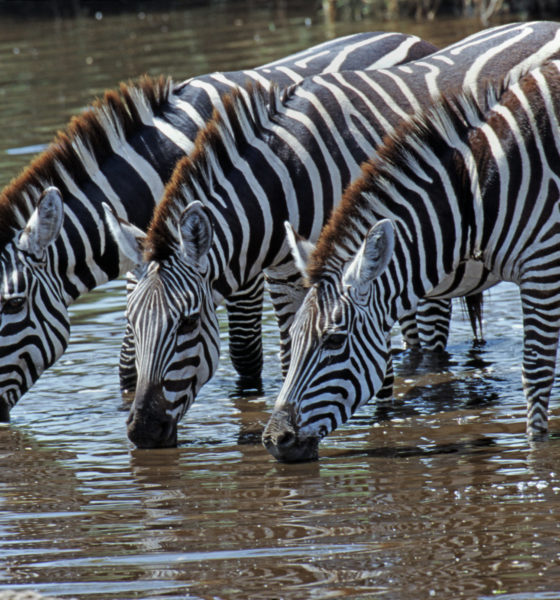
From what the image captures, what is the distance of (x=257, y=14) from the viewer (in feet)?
123

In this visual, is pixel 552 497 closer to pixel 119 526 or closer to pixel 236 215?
pixel 119 526

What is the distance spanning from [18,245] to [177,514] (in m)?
2.45

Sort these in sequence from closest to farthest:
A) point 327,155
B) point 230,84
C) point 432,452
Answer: point 432,452
point 327,155
point 230,84

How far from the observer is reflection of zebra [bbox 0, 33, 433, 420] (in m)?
7.29

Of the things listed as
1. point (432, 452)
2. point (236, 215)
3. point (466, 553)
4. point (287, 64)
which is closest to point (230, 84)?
point (287, 64)

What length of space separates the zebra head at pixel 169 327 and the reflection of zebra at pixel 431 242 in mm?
781

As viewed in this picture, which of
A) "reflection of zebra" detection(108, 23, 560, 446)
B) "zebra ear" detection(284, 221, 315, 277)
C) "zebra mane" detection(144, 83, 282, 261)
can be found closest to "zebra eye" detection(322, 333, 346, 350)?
"zebra ear" detection(284, 221, 315, 277)

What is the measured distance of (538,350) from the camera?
661 cm

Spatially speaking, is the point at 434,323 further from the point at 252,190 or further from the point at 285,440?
the point at 285,440

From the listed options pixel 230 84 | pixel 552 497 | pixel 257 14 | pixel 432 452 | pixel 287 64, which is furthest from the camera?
pixel 257 14

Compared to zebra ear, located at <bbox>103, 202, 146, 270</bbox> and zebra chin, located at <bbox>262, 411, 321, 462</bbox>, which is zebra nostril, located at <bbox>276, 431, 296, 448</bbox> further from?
zebra ear, located at <bbox>103, 202, 146, 270</bbox>

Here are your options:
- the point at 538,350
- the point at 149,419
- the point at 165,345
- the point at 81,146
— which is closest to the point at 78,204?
the point at 81,146

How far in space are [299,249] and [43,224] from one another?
1.83m

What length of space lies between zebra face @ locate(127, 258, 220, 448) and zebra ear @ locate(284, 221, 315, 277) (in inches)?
26.8
